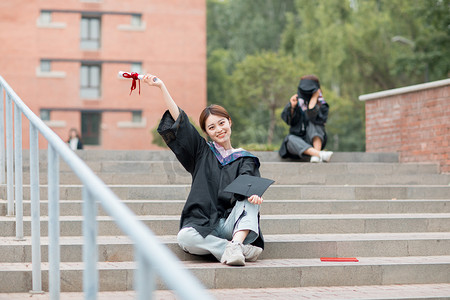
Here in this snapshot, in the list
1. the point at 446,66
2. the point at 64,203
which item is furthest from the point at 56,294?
the point at 446,66

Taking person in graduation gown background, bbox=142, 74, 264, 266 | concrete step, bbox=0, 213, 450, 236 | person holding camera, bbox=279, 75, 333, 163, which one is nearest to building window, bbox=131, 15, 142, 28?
person holding camera, bbox=279, 75, 333, 163

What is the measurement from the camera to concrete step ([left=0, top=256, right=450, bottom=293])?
467 centimetres

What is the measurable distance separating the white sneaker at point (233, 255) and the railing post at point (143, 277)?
2.84 metres

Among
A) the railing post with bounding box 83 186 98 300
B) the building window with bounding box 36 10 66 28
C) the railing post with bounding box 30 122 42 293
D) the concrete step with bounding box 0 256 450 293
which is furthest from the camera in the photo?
the building window with bounding box 36 10 66 28

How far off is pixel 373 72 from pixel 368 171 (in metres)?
24.7

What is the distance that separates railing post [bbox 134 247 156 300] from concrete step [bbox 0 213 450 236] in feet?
11.9

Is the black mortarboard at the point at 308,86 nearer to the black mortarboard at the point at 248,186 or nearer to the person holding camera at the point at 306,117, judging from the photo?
the person holding camera at the point at 306,117

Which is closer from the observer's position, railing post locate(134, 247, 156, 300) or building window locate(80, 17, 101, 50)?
railing post locate(134, 247, 156, 300)

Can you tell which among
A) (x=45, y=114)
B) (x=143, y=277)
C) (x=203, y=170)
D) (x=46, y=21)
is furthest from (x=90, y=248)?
(x=46, y=21)

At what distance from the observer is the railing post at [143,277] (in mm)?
2113

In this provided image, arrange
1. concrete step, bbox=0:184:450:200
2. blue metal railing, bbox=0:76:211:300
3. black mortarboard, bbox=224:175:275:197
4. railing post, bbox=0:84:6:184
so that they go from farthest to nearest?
1. concrete step, bbox=0:184:450:200
2. railing post, bbox=0:84:6:184
3. black mortarboard, bbox=224:175:275:197
4. blue metal railing, bbox=0:76:211:300

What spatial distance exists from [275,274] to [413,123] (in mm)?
6502

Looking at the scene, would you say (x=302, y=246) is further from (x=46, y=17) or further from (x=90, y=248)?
(x=46, y=17)

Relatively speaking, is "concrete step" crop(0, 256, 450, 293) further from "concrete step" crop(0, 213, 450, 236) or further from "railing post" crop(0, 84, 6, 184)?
"railing post" crop(0, 84, 6, 184)
